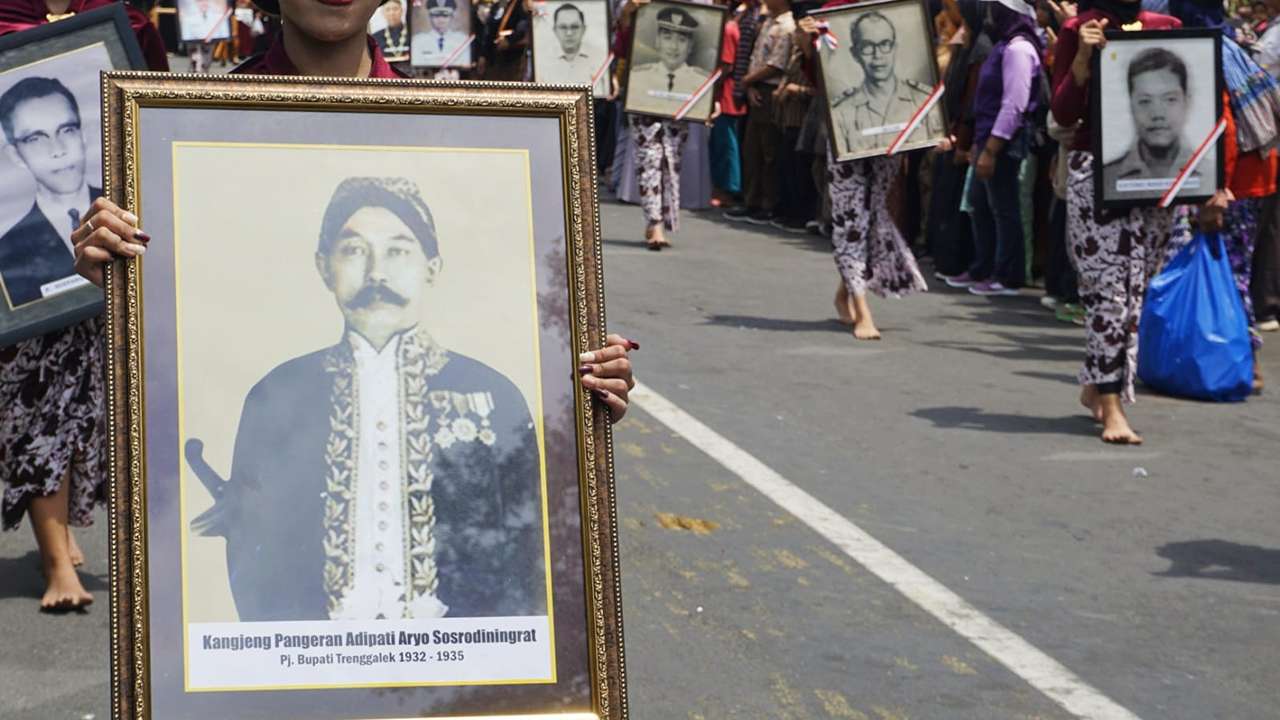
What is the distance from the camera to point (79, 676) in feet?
19.6

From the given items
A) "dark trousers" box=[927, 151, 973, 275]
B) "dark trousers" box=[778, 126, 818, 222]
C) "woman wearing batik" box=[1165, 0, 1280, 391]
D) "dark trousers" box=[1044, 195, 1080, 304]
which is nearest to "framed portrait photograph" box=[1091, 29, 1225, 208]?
"woman wearing batik" box=[1165, 0, 1280, 391]

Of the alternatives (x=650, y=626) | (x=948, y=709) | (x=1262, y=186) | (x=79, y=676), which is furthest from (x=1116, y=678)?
(x=1262, y=186)

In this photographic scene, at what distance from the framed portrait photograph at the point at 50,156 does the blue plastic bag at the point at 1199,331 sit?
627cm

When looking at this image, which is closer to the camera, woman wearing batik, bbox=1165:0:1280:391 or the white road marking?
the white road marking

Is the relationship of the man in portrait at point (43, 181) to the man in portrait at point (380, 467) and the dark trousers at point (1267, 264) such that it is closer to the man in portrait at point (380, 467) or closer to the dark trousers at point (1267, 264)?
the man in portrait at point (380, 467)

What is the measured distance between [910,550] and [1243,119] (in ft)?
12.9

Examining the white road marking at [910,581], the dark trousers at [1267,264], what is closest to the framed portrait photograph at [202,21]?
the dark trousers at [1267,264]

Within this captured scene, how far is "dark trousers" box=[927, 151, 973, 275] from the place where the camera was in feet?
50.4

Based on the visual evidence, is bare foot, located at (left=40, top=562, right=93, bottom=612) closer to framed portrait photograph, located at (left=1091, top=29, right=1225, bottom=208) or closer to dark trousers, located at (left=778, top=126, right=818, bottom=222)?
framed portrait photograph, located at (left=1091, top=29, right=1225, bottom=208)

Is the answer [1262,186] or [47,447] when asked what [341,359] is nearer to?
[47,447]

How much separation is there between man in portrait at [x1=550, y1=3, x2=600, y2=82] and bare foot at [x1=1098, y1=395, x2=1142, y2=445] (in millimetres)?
9554

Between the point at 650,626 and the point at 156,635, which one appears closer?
the point at 156,635

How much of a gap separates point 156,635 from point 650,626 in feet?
11.7

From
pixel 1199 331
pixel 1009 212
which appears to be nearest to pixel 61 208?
pixel 1199 331
